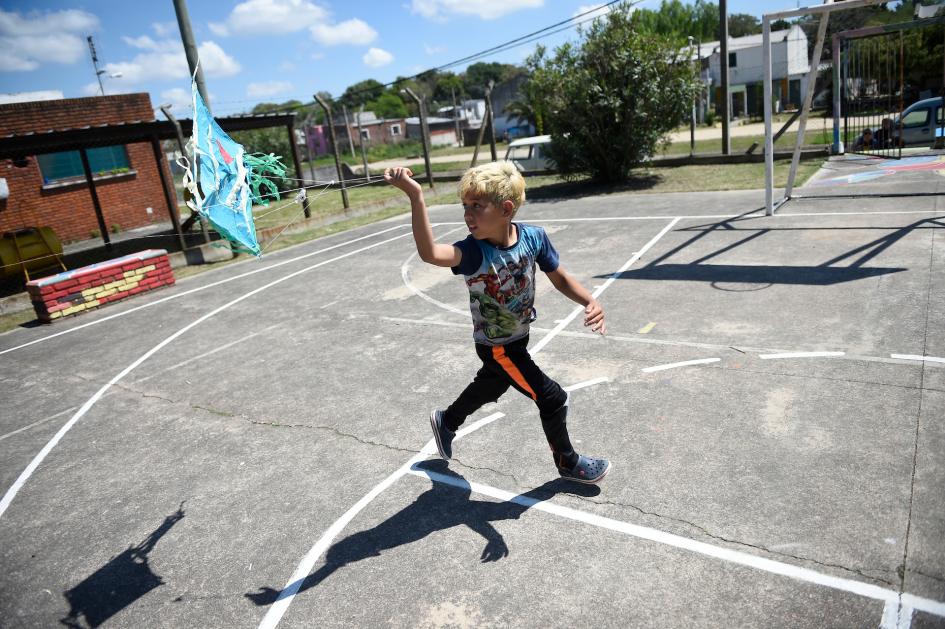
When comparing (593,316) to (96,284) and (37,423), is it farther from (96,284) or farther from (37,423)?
(96,284)

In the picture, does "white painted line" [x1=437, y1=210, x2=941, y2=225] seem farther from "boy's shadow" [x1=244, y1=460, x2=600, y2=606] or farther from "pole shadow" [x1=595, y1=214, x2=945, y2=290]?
"boy's shadow" [x1=244, y1=460, x2=600, y2=606]

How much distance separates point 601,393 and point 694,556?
2.20 meters

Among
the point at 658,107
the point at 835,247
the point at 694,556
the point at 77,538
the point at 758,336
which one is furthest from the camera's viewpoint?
the point at 658,107

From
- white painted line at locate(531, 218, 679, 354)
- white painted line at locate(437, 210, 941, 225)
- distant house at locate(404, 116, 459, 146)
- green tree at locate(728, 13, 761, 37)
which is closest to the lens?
white painted line at locate(531, 218, 679, 354)

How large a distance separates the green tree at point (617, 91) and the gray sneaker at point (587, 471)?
1654 cm

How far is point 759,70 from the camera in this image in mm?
51938

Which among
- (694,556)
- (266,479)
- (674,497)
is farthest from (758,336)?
(266,479)

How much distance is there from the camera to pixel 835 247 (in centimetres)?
935

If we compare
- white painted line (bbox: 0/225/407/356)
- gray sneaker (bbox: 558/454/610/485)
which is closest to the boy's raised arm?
gray sneaker (bbox: 558/454/610/485)

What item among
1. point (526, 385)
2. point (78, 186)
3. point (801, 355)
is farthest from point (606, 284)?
point (78, 186)

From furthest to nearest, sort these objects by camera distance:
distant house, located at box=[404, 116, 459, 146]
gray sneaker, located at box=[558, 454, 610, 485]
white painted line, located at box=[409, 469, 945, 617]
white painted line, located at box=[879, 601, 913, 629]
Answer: distant house, located at box=[404, 116, 459, 146] → gray sneaker, located at box=[558, 454, 610, 485] → white painted line, located at box=[409, 469, 945, 617] → white painted line, located at box=[879, 601, 913, 629]

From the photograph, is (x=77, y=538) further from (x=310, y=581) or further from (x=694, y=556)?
(x=694, y=556)

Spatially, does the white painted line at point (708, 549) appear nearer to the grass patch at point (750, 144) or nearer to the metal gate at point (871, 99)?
the metal gate at point (871, 99)

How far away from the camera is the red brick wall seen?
66.2ft
